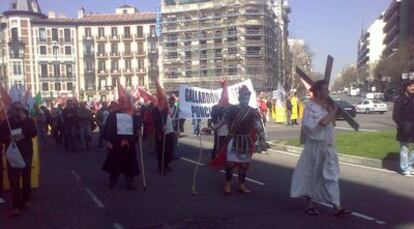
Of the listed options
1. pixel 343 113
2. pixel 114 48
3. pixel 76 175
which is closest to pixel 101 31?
pixel 114 48

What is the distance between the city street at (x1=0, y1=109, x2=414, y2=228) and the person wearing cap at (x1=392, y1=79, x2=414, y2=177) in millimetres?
326

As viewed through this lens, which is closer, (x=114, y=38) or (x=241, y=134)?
(x=241, y=134)

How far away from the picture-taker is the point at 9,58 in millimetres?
96562

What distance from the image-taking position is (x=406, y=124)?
10.5m

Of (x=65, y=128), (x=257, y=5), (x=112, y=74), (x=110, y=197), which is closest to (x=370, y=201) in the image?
(x=110, y=197)

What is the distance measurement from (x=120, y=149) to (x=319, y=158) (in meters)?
4.31

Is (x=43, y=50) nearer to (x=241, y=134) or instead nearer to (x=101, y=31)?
(x=101, y=31)

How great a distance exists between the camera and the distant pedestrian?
7102mm

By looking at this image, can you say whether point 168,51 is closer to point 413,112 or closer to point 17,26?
point 17,26

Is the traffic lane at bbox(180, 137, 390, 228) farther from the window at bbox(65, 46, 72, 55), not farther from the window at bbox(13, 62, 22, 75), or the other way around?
the window at bbox(65, 46, 72, 55)

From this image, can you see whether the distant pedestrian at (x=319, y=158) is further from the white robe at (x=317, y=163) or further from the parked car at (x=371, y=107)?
the parked car at (x=371, y=107)

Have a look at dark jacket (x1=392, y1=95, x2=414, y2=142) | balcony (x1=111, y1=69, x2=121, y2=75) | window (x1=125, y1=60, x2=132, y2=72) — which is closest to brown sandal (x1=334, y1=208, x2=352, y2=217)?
dark jacket (x1=392, y1=95, x2=414, y2=142)

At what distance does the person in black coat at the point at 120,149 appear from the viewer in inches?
394

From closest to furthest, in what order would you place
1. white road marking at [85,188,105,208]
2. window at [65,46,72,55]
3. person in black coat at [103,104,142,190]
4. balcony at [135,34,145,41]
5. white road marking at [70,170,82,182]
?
white road marking at [85,188,105,208] < person in black coat at [103,104,142,190] < white road marking at [70,170,82,182] < balcony at [135,34,145,41] < window at [65,46,72,55]
